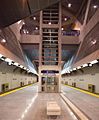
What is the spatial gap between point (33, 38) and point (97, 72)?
8846mm

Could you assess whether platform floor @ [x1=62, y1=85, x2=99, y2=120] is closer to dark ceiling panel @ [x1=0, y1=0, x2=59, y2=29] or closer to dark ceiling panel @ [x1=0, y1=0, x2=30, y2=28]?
dark ceiling panel @ [x1=0, y1=0, x2=59, y2=29]

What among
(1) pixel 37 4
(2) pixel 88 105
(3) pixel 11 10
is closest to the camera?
(3) pixel 11 10

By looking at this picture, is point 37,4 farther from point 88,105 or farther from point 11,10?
point 88,105

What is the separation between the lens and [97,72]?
745 inches

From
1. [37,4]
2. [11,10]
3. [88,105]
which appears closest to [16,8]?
[11,10]

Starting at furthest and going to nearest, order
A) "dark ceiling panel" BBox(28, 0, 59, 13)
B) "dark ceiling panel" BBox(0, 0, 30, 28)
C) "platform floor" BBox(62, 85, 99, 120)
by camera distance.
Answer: "platform floor" BBox(62, 85, 99, 120)
"dark ceiling panel" BBox(28, 0, 59, 13)
"dark ceiling panel" BBox(0, 0, 30, 28)

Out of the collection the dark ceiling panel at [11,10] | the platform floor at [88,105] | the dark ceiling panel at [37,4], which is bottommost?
the platform floor at [88,105]

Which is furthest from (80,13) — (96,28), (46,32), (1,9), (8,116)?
(1,9)

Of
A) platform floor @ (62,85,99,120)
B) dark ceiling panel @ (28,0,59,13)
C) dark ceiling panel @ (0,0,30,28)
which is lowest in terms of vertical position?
platform floor @ (62,85,99,120)

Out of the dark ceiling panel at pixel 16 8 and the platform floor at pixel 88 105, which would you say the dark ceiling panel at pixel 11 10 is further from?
the platform floor at pixel 88 105

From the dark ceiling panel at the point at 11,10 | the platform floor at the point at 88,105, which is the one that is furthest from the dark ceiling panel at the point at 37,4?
the platform floor at the point at 88,105

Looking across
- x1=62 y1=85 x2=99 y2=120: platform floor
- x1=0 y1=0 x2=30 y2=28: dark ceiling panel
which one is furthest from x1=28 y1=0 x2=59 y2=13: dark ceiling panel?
x1=62 y1=85 x2=99 y2=120: platform floor

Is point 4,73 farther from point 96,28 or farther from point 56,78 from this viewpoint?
point 96,28

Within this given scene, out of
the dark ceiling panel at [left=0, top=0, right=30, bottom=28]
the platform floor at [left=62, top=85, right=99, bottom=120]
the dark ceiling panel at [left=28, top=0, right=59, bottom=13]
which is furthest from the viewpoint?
the platform floor at [left=62, top=85, right=99, bottom=120]
